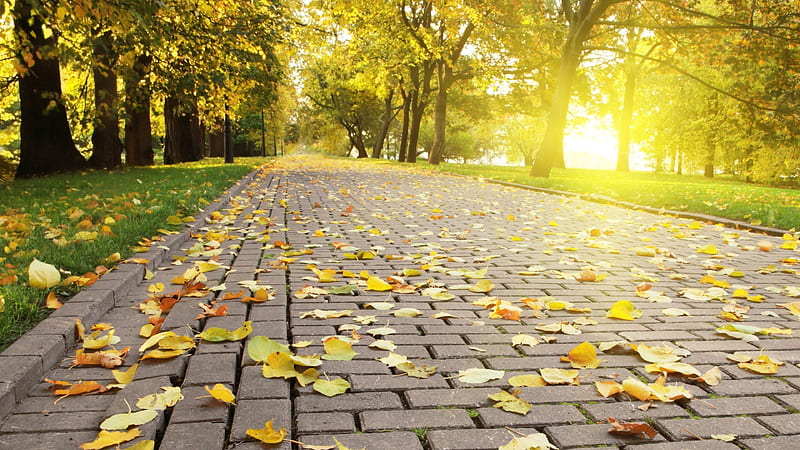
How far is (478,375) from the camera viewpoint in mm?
2475

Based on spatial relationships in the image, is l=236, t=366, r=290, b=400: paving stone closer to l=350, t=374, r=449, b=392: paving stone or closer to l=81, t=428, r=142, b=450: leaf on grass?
l=350, t=374, r=449, b=392: paving stone

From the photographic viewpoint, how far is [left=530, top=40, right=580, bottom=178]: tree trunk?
16.6 m

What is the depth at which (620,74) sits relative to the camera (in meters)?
34.6

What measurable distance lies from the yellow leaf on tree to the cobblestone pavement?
65mm

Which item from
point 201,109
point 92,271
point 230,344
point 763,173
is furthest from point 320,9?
point 763,173

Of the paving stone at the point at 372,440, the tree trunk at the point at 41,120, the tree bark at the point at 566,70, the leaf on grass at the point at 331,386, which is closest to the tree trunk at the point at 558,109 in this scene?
the tree bark at the point at 566,70

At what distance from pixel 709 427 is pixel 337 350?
1.68m

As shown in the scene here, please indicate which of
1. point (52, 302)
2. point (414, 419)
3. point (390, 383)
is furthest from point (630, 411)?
point (52, 302)

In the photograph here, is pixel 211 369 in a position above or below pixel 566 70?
below

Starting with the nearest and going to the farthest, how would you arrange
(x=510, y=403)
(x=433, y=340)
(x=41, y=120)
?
1. (x=510, y=403)
2. (x=433, y=340)
3. (x=41, y=120)

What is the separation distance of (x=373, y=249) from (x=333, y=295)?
171 centimetres

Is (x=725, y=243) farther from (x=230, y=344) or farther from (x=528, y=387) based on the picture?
(x=230, y=344)

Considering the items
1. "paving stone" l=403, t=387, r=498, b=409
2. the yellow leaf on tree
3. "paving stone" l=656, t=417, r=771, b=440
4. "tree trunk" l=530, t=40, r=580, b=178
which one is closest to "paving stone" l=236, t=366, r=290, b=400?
"paving stone" l=403, t=387, r=498, b=409

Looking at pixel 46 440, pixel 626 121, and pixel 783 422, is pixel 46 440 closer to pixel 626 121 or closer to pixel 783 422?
pixel 783 422
